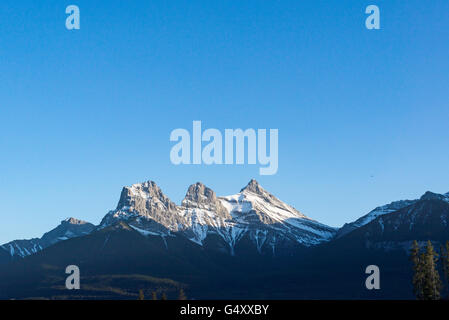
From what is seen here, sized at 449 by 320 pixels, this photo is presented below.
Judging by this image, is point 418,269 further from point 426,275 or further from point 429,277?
point 429,277

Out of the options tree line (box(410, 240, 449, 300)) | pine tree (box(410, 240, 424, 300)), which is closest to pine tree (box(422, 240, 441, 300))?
tree line (box(410, 240, 449, 300))

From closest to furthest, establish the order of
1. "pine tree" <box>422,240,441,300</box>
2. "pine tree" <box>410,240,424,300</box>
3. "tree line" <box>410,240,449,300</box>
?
"pine tree" <box>422,240,441,300</box> → "tree line" <box>410,240,449,300</box> → "pine tree" <box>410,240,424,300</box>

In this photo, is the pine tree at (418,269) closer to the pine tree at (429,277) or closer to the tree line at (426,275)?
the tree line at (426,275)

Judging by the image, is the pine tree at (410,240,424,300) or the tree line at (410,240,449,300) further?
the pine tree at (410,240,424,300)

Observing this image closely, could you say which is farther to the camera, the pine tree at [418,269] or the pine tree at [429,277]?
the pine tree at [418,269]

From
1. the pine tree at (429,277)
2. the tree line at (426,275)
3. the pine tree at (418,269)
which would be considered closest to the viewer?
the pine tree at (429,277)

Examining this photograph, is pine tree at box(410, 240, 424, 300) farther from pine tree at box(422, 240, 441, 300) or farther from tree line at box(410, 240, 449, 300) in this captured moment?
pine tree at box(422, 240, 441, 300)

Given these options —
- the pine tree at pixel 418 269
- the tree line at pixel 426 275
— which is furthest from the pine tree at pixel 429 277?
the pine tree at pixel 418 269

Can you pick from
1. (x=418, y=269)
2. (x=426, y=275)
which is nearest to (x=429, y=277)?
(x=426, y=275)

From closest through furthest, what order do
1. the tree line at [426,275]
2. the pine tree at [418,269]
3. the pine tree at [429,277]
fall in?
the pine tree at [429,277] < the tree line at [426,275] < the pine tree at [418,269]

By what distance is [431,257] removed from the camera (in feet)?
509
